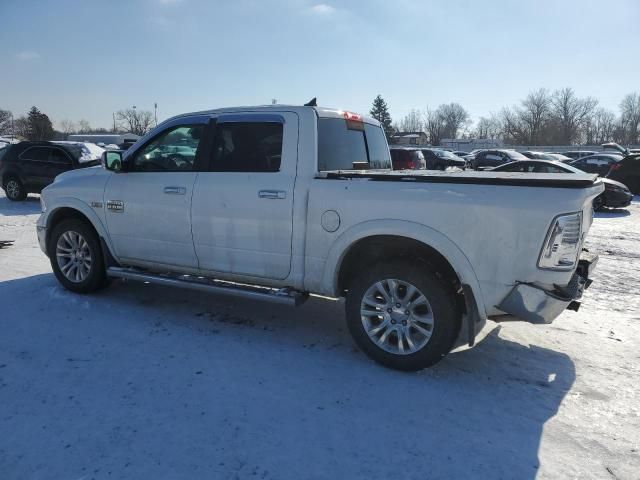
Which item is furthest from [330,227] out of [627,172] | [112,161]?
[627,172]

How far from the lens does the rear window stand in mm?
4328

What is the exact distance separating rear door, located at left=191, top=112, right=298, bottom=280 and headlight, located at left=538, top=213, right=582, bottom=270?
6.39 feet

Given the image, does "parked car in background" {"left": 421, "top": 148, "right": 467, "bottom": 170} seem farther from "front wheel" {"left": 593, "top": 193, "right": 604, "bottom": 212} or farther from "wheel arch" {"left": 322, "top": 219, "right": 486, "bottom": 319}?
"wheel arch" {"left": 322, "top": 219, "right": 486, "bottom": 319}

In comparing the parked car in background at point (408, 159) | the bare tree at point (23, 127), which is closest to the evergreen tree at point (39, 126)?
the bare tree at point (23, 127)

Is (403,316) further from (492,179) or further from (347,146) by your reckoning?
(347,146)

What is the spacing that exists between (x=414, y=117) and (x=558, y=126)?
38876mm

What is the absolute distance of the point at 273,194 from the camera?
412cm

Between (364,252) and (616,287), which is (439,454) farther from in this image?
(616,287)

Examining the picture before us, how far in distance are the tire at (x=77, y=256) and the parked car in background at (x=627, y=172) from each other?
18.3 metres

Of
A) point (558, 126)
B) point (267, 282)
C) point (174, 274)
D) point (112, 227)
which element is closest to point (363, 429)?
point (267, 282)

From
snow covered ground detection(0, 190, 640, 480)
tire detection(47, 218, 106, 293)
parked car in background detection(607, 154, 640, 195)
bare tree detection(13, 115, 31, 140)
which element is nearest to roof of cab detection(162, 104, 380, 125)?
tire detection(47, 218, 106, 293)

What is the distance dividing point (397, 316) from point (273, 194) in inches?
56.6

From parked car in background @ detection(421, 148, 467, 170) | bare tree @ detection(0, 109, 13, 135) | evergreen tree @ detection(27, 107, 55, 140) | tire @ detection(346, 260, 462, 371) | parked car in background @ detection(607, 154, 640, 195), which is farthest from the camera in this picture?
bare tree @ detection(0, 109, 13, 135)

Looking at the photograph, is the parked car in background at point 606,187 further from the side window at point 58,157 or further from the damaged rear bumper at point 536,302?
the side window at point 58,157
